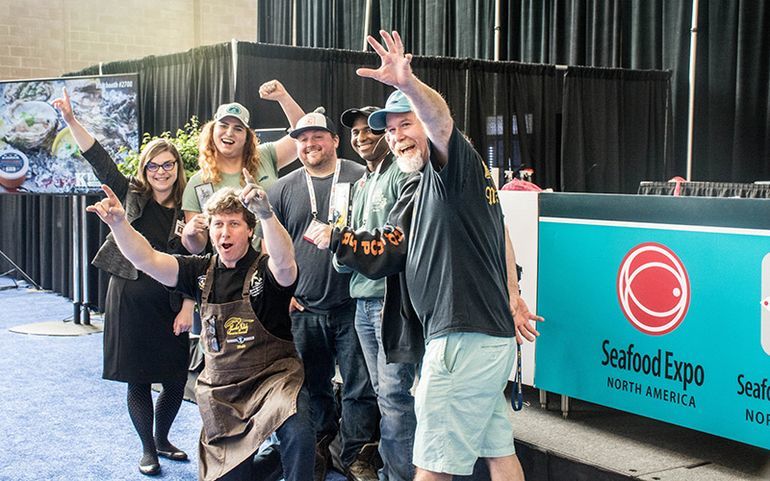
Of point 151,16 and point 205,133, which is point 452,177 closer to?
point 205,133

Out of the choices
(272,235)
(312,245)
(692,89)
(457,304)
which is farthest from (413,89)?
(692,89)

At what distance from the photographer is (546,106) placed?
321 inches

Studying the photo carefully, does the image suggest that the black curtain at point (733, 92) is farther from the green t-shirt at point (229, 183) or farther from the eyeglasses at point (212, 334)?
the eyeglasses at point (212, 334)

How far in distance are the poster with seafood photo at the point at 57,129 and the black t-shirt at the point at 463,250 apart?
177 inches

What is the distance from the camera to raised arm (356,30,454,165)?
2.14m

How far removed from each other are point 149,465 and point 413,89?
7.44 ft

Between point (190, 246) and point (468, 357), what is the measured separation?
62.3 inches

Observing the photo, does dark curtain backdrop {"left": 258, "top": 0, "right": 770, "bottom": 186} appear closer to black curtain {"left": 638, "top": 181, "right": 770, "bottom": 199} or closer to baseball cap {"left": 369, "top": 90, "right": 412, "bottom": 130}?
black curtain {"left": 638, "top": 181, "right": 770, "bottom": 199}

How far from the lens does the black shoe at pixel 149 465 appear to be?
3623 millimetres

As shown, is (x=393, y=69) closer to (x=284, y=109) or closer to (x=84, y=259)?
(x=284, y=109)

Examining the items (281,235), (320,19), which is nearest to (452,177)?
(281,235)

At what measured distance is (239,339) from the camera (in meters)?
3.05

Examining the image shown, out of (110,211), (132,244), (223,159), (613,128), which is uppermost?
(613,128)

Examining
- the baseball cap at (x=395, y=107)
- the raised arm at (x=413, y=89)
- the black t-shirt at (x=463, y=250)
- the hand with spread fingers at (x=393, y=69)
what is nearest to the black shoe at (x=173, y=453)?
the black t-shirt at (x=463, y=250)
